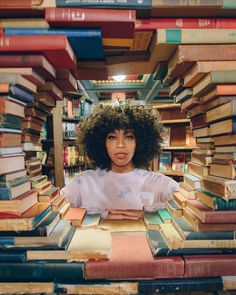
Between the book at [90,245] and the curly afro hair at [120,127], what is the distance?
74 cm

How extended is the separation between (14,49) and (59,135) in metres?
2.51

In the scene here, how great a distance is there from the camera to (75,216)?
3.37ft

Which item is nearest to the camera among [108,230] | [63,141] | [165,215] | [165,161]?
[108,230]

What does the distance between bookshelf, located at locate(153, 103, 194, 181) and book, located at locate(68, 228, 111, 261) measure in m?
2.84

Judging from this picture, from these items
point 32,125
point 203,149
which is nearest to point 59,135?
point 32,125

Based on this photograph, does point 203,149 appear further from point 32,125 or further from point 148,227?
point 32,125

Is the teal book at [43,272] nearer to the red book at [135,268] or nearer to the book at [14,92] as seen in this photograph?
the red book at [135,268]

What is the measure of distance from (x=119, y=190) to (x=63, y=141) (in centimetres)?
216

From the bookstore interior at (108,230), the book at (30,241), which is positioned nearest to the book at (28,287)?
the bookstore interior at (108,230)

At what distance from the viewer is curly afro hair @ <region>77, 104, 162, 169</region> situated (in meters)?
1.58

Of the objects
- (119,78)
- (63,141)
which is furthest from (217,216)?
(63,141)

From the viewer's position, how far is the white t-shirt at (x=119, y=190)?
1.47 meters

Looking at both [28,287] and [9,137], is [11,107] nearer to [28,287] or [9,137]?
[9,137]

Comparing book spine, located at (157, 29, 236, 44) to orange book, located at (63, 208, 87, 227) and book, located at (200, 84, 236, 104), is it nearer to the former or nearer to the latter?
book, located at (200, 84, 236, 104)
